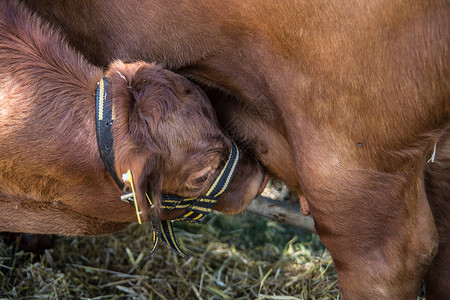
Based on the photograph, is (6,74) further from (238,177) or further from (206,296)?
(206,296)

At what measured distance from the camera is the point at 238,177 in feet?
8.69

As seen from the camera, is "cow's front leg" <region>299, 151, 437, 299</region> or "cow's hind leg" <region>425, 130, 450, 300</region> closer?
"cow's front leg" <region>299, 151, 437, 299</region>

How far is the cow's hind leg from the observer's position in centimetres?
245

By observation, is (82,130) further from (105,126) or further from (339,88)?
(339,88)

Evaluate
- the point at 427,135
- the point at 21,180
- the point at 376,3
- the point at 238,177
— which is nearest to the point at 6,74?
the point at 21,180

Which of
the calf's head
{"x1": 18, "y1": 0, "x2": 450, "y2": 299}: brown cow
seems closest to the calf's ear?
the calf's head

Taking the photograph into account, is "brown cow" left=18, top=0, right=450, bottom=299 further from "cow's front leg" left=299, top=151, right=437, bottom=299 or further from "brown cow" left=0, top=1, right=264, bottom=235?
"brown cow" left=0, top=1, right=264, bottom=235

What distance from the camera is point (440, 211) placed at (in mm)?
2590

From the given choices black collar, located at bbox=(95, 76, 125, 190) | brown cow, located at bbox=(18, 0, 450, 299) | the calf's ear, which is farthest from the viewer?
black collar, located at bbox=(95, 76, 125, 190)

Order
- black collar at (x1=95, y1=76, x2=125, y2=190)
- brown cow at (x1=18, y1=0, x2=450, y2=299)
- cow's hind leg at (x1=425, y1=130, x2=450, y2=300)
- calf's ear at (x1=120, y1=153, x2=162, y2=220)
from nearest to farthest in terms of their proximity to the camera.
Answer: brown cow at (x1=18, y1=0, x2=450, y2=299), calf's ear at (x1=120, y1=153, x2=162, y2=220), black collar at (x1=95, y1=76, x2=125, y2=190), cow's hind leg at (x1=425, y1=130, x2=450, y2=300)

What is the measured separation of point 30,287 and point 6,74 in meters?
1.91

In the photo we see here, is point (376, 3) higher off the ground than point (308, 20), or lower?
higher

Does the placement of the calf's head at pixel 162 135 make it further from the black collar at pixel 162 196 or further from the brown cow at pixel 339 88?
the brown cow at pixel 339 88

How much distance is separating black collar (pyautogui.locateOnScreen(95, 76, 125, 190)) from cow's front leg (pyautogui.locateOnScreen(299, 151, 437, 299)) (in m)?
0.85
